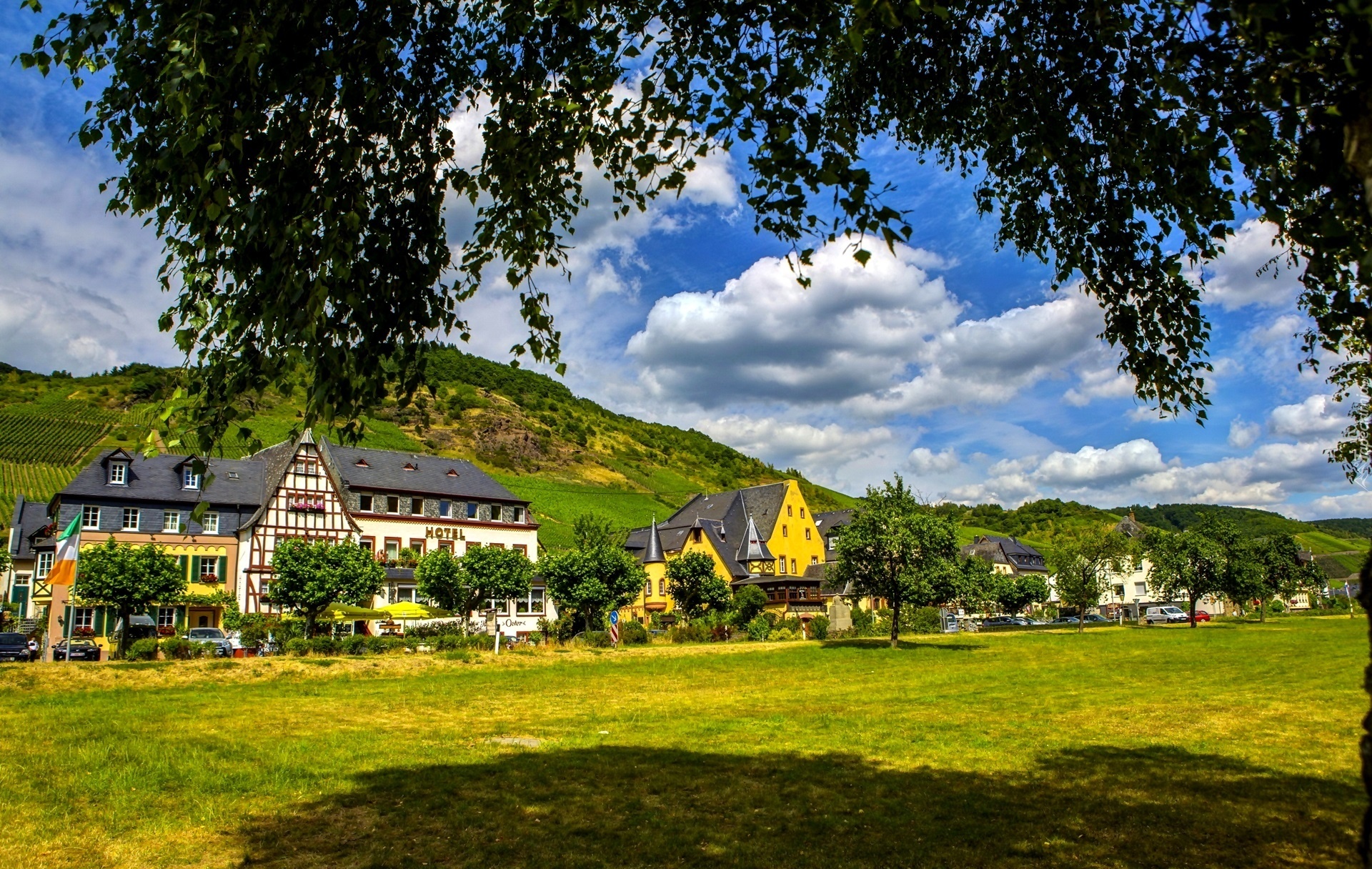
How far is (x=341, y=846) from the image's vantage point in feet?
24.2

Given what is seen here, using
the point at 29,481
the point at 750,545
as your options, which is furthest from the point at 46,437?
the point at 750,545

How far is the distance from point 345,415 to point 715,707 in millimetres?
15050

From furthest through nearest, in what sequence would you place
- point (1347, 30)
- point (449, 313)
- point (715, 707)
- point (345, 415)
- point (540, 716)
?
1. point (715, 707)
2. point (540, 716)
3. point (449, 313)
4. point (345, 415)
5. point (1347, 30)

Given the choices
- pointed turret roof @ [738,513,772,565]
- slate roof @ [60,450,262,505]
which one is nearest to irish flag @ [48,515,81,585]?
slate roof @ [60,450,262,505]

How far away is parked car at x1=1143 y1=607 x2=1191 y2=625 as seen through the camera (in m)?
69.5

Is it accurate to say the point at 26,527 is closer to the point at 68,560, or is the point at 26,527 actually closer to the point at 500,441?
the point at 68,560

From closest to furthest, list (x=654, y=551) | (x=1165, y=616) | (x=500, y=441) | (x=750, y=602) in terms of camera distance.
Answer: (x=750, y=602) < (x=654, y=551) < (x=1165, y=616) < (x=500, y=441)

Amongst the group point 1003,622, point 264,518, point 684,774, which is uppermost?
point 264,518

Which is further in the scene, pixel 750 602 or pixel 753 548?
pixel 753 548

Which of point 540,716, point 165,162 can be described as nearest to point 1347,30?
point 165,162

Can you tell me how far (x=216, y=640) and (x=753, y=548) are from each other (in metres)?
43.2

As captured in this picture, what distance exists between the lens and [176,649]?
28.9m

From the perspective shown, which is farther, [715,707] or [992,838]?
[715,707]

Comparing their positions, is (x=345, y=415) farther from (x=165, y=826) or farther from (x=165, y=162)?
(x=165, y=826)
